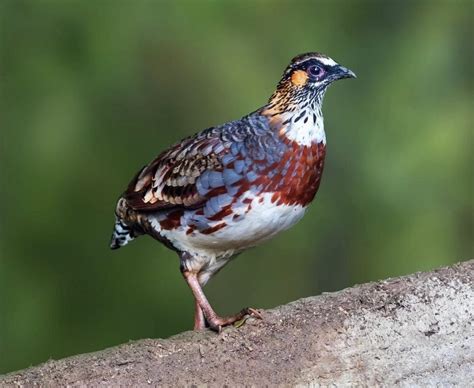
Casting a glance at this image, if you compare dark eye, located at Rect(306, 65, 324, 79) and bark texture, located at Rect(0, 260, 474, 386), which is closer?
bark texture, located at Rect(0, 260, 474, 386)

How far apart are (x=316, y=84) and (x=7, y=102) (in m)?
5.11

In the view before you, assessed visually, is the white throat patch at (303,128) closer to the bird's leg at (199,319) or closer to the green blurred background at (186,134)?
the bird's leg at (199,319)

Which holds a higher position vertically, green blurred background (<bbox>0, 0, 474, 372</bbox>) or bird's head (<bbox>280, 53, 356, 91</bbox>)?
bird's head (<bbox>280, 53, 356, 91</bbox>)

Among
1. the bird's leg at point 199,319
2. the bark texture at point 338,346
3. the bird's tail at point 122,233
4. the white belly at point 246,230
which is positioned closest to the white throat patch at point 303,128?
the white belly at point 246,230

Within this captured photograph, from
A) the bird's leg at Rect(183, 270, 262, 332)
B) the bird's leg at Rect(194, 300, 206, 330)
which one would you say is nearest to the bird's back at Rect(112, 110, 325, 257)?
the bird's leg at Rect(183, 270, 262, 332)

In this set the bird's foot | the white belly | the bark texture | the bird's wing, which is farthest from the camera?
the bird's wing

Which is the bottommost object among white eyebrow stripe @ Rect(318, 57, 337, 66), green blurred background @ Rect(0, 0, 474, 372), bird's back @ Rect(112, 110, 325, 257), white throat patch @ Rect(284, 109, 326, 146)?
green blurred background @ Rect(0, 0, 474, 372)

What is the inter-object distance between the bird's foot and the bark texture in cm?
4

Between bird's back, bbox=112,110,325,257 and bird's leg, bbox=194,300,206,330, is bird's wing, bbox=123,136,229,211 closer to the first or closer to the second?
bird's back, bbox=112,110,325,257

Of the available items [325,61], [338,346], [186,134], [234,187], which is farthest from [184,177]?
[186,134]

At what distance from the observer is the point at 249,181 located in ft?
14.9

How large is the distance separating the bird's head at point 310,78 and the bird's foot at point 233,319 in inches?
37.2

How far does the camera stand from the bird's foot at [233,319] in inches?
170

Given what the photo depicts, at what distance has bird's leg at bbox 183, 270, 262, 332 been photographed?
437 centimetres
